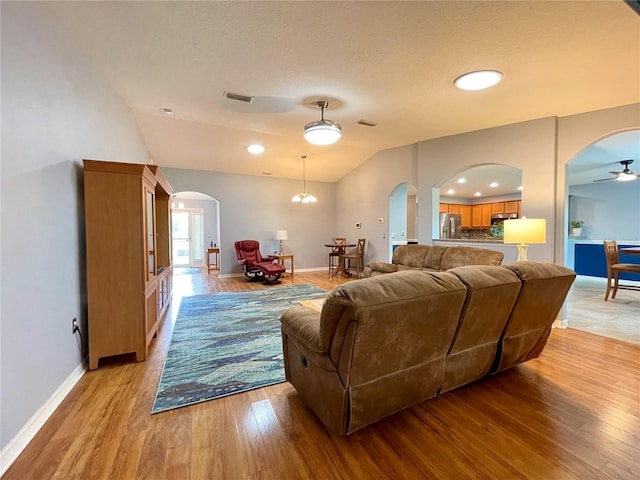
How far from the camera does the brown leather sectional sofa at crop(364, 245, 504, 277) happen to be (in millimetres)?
3785

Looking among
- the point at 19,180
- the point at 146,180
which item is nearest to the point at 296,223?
the point at 146,180

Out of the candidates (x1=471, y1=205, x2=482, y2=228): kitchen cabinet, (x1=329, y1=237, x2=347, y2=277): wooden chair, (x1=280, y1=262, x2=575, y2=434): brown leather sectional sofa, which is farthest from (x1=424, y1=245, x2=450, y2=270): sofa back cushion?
(x1=471, y1=205, x2=482, y2=228): kitchen cabinet

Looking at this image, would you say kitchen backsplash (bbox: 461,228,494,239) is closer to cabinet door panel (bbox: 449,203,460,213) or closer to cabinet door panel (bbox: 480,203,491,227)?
cabinet door panel (bbox: 480,203,491,227)

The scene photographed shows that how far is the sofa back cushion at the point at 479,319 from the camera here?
1.75m

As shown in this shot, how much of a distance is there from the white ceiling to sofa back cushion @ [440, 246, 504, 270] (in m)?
1.78

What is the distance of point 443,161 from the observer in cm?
477

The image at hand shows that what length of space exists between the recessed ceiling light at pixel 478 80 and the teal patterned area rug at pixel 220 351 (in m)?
3.18

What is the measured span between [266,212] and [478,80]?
596 centimetres

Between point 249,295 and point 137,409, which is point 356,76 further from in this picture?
point 249,295

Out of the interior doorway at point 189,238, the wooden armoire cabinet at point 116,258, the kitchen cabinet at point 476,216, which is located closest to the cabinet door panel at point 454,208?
the kitchen cabinet at point 476,216

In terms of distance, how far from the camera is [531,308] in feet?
6.91

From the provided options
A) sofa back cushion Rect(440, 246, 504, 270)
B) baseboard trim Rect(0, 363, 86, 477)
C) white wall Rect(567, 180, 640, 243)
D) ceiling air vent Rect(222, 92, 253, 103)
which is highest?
ceiling air vent Rect(222, 92, 253, 103)

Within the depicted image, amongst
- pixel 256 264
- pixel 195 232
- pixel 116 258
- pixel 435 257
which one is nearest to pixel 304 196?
pixel 256 264

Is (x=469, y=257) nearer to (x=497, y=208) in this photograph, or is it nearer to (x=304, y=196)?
(x=304, y=196)
